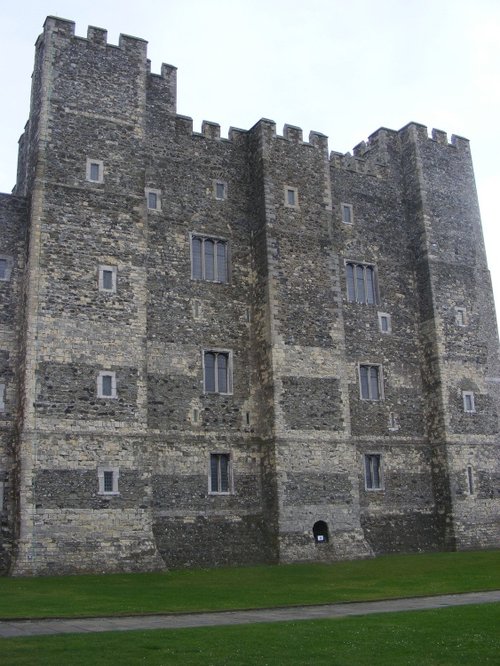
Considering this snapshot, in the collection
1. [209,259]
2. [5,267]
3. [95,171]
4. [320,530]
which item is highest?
[95,171]

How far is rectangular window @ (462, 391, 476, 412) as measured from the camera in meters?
37.7

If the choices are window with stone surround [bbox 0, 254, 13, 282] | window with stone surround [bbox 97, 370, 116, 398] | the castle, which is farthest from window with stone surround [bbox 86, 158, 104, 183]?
window with stone surround [bbox 97, 370, 116, 398]

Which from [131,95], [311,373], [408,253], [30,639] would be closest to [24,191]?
[131,95]

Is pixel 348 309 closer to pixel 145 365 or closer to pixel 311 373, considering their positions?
pixel 311 373

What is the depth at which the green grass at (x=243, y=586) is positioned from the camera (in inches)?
747

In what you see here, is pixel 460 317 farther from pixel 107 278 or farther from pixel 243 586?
pixel 243 586

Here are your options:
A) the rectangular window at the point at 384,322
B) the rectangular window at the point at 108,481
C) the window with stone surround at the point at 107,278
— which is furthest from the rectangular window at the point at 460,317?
the rectangular window at the point at 108,481

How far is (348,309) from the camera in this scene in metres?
36.8

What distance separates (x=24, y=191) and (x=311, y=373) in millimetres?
15290

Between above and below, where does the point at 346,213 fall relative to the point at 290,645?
above

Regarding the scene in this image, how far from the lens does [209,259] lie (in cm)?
3425

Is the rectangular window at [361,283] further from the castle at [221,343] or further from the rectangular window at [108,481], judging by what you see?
the rectangular window at [108,481]

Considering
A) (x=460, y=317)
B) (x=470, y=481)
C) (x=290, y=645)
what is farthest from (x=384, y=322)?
(x=290, y=645)

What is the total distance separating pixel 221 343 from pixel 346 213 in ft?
33.8
